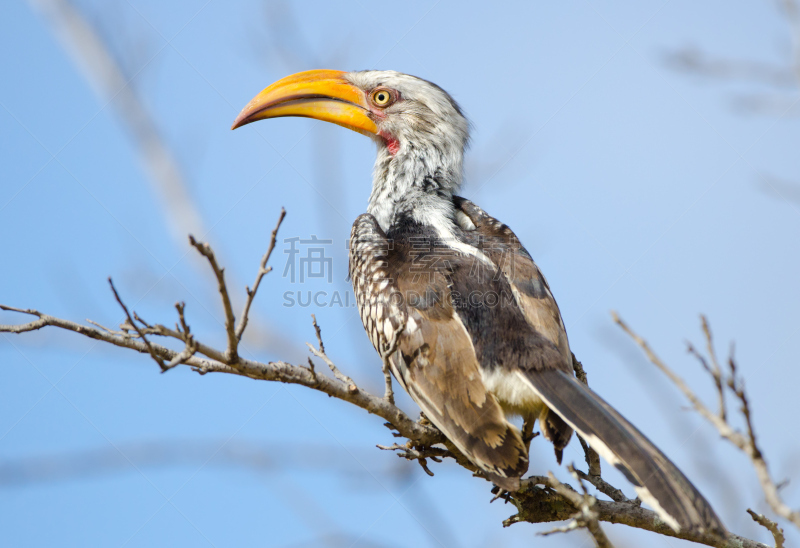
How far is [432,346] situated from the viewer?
323cm

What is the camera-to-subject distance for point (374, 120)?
194 inches

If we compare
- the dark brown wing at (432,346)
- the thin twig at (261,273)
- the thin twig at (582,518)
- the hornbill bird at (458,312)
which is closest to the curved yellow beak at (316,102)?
the hornbill bird at (458,312)

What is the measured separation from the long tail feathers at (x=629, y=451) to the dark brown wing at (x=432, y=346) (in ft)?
0.81

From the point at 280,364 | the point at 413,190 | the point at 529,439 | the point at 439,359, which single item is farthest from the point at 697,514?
the point at 413,190

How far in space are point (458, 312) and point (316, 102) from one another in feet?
7.80

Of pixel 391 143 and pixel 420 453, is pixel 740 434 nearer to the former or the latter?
pixel 420 453

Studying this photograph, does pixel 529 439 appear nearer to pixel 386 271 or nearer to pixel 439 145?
pixel 386 271

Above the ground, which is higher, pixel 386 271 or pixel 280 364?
pixel 386 271

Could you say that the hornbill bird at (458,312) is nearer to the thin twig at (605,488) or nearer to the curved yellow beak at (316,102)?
the curved yellow beak at (316,102)

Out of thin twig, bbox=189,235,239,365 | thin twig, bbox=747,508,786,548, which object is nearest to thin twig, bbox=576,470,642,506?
thin twig, bbox=747,508,786,548

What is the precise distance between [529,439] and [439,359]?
61cm

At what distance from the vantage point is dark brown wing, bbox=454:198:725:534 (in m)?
2.33

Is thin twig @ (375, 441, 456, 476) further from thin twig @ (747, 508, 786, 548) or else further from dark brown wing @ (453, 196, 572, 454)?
thin twig @ (747, 508, 786, 548)

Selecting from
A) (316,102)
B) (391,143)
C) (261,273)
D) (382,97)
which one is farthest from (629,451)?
(316,102)
